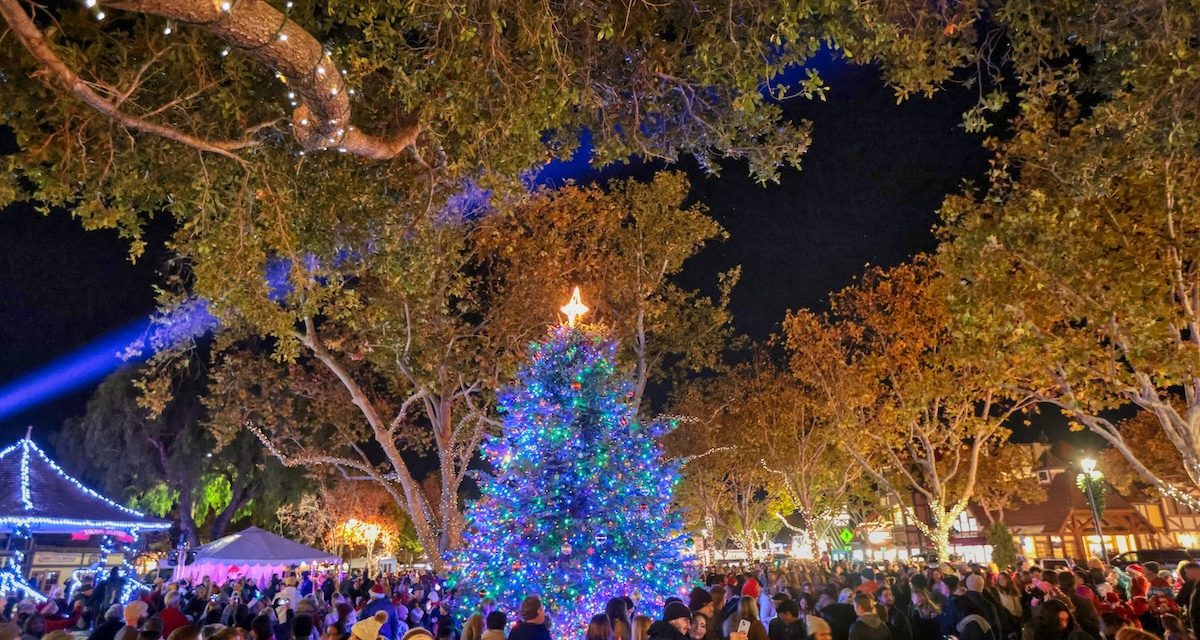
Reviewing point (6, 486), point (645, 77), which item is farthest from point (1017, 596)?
point (6, 486)

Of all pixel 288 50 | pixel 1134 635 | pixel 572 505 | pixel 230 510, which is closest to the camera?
pixel 1134 635

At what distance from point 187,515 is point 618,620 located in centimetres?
3333

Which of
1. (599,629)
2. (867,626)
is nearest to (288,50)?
(599,629)

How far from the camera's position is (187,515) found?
32312mm

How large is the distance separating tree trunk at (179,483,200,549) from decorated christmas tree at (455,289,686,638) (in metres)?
26.5

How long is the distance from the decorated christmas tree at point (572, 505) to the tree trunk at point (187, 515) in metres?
26.5

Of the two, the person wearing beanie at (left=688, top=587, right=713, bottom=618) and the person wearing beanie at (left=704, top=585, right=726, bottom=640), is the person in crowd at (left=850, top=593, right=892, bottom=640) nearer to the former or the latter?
the person wearing beanie at (left=688, top=587, right=713, bottom=618)

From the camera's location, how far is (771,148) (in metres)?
8.20

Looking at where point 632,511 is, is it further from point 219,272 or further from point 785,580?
point 785,580

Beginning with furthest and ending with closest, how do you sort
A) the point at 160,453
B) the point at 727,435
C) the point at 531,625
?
the point at 727,435 → the point at 160,453 → the point at 531,625

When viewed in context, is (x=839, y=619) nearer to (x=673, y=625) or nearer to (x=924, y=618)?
(x=924, y=618)

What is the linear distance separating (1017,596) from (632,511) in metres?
5.46

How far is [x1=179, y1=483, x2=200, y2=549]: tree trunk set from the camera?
31.6 meters

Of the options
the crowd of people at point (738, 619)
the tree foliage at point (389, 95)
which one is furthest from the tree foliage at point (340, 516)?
the tree foliage at point (389, 95)
